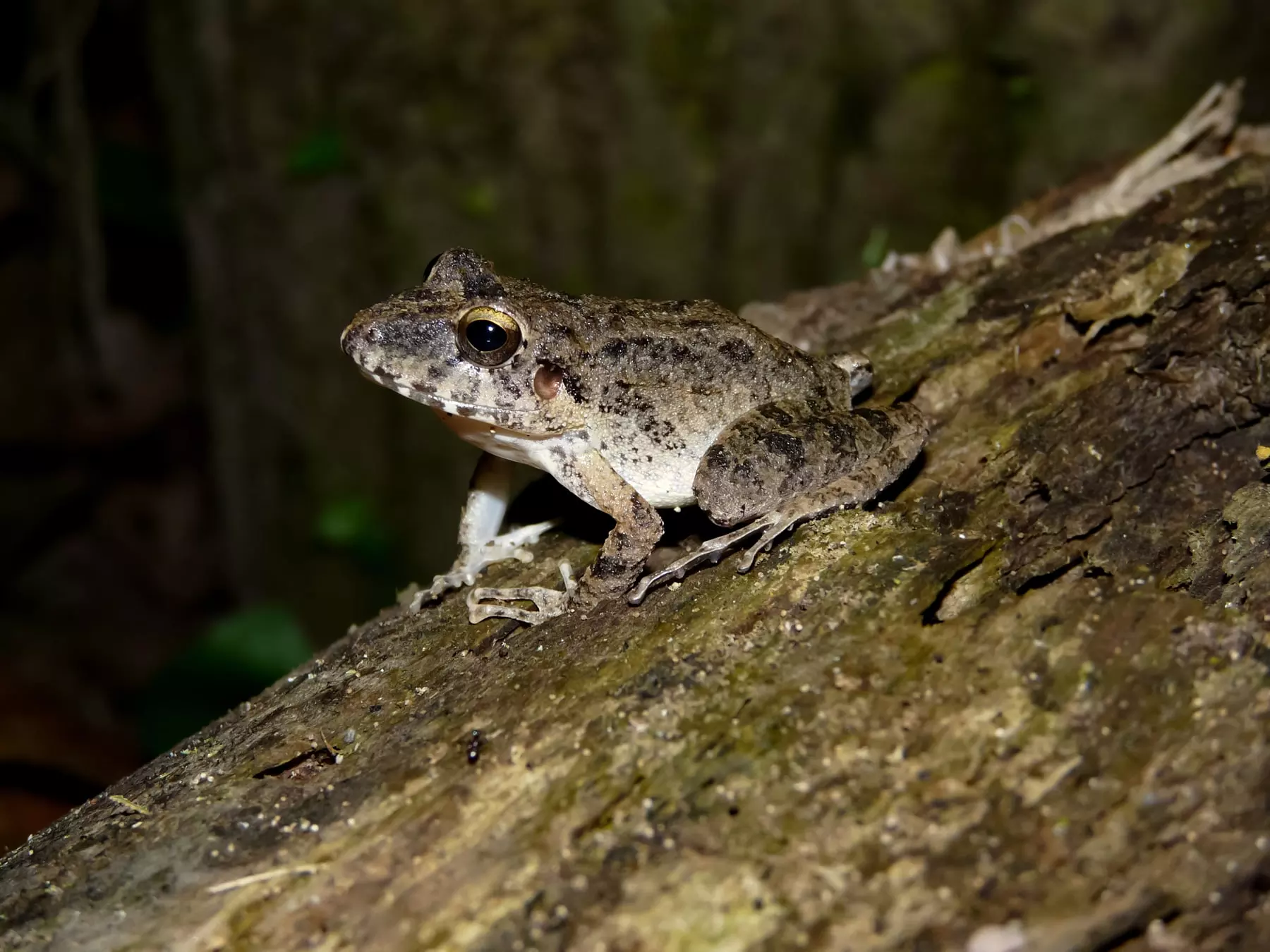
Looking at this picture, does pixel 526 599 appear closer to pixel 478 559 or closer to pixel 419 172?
pixel 478 559

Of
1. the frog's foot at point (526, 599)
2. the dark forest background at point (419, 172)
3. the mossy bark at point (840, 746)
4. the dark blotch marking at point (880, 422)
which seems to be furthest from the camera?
the dark forest background at point (419, 172)

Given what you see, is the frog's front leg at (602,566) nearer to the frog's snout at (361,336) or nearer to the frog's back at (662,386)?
the frog's back at (662,386)

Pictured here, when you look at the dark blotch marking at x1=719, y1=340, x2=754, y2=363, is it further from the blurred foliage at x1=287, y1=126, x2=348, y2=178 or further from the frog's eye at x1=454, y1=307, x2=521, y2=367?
the blurred foliage at x1=287, y1=126, x2=348, y2=178

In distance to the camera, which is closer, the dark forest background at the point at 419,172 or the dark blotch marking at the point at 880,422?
the dark blotch marking at the point at 880,422

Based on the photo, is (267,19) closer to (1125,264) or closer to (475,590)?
(475,590)

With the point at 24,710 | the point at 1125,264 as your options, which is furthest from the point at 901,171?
the point at 24,710

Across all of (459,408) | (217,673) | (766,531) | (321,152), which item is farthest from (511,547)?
(321,152)

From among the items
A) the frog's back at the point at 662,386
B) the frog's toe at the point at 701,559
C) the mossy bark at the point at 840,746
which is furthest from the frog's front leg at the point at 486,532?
the frog's toe at the point at 701,559
